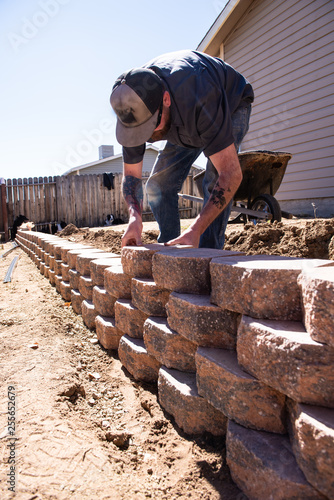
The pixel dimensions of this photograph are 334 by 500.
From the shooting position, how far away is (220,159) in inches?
85.0

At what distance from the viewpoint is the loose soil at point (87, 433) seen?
4.15 feet

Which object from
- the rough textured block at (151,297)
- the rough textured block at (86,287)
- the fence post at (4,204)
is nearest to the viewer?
the rough textured block at (151,297)

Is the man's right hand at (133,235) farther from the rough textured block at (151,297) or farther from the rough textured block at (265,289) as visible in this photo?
the rough textured block at (265,289)

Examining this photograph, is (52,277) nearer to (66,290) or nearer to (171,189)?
(66,290)

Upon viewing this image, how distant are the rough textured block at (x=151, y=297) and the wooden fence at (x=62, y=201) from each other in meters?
10.4

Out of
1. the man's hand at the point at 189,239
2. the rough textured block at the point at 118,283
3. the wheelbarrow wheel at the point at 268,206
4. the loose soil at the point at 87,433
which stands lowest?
the loose soil at the point at 87,433

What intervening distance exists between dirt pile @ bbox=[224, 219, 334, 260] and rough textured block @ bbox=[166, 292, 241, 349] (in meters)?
1.67

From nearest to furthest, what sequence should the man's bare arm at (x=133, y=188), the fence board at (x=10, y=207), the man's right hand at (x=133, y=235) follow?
the man's right hand at (x=133, y=235), the man's bare arm at (x=133, y=188), the fence board at (x=10, y=207)

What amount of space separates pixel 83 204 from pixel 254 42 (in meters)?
7.73

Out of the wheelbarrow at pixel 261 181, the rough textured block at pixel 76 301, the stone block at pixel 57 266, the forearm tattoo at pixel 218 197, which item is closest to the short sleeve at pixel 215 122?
the forearm tattoo at pixel 218 197

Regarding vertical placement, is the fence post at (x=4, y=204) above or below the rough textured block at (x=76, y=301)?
above

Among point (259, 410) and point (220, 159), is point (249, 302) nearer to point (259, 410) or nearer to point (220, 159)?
point (259, 410)

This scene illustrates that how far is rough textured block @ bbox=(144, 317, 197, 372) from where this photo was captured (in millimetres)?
1602

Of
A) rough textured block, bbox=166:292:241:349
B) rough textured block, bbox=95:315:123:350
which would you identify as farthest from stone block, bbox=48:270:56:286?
rough textured block, bbox=166:292:241:349
